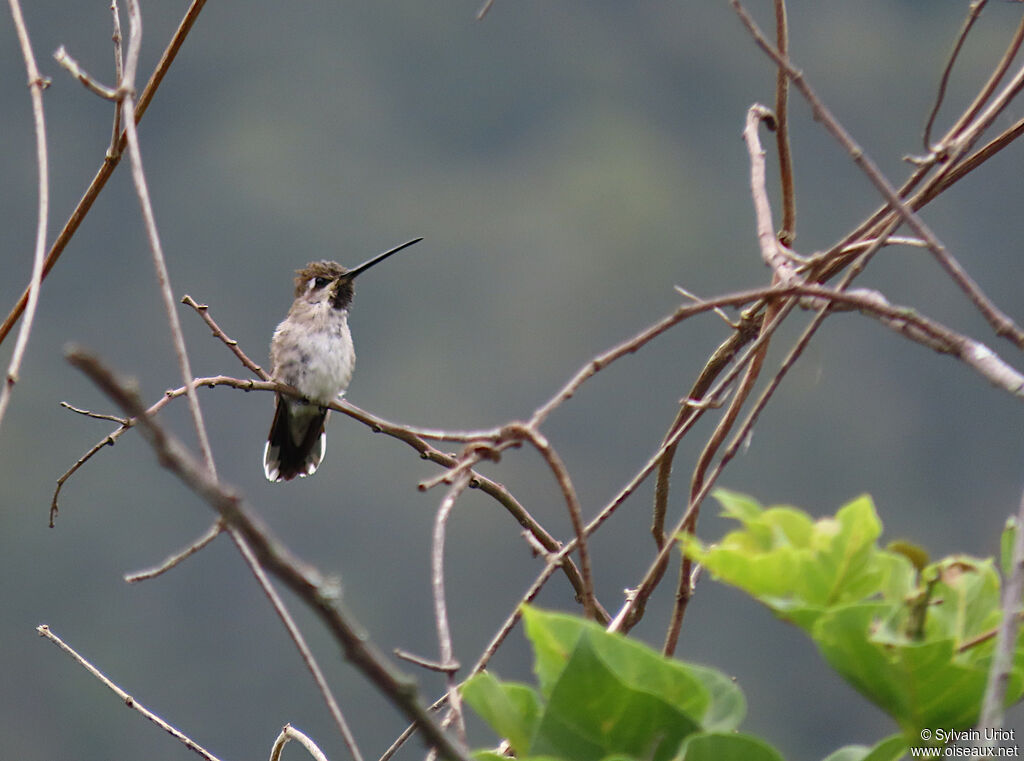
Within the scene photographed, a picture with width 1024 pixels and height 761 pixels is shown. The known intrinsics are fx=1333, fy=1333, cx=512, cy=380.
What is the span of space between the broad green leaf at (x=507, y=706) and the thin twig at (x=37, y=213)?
44 cm

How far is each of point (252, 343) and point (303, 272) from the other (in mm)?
23048

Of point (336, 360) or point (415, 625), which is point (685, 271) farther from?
point (336, 360)

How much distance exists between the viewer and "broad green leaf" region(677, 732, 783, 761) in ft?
2.58

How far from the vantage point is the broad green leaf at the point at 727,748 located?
2.58 feet

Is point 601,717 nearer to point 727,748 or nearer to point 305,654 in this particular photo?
point 727,748

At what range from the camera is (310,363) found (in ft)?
15.7

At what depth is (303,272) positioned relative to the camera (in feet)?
17.4

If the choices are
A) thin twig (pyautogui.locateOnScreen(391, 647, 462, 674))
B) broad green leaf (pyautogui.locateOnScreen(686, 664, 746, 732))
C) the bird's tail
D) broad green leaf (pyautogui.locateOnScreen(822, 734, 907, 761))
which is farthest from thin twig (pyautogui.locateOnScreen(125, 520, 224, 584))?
the bird's tail

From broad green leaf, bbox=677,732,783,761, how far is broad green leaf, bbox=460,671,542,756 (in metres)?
0.11

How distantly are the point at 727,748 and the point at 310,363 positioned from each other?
13.4 feet

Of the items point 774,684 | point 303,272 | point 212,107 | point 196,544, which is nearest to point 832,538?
point 196,544

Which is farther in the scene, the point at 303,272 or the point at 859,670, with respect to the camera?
the point at 303,272

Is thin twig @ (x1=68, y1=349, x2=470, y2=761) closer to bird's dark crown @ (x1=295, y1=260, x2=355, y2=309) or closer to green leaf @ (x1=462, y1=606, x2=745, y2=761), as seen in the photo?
green leaf @ (x1=462, y1=606, x2=745, y2=761)

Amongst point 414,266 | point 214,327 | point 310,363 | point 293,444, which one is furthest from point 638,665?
point 414,266
